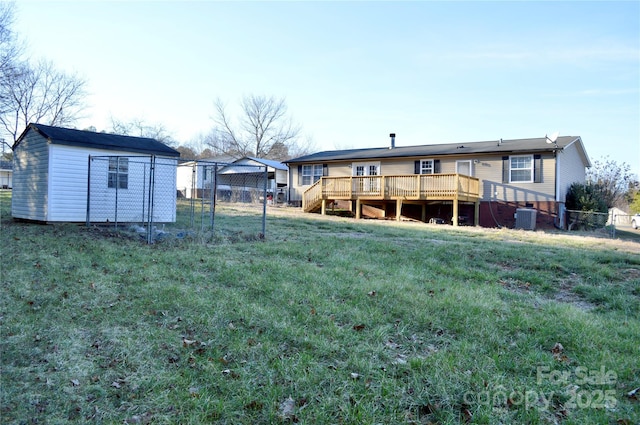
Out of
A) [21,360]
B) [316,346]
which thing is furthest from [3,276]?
[316,346]

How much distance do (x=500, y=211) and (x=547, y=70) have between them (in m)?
6.22

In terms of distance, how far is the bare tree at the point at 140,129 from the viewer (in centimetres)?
3856

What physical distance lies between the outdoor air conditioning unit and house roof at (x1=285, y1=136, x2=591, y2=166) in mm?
2725

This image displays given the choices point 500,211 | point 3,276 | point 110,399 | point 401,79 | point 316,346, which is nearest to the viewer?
point 110,399

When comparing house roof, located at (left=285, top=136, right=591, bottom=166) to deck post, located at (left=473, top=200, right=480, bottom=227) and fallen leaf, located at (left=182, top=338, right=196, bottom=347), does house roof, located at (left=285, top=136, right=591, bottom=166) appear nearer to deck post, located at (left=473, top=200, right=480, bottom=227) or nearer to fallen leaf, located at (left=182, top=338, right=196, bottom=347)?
deck post, located at (left=473, top=200, right=480, bottom=227)

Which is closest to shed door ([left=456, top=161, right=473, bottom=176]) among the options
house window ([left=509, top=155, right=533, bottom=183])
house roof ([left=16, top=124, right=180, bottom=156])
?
house window ([left=509, top=155, right=533, bottom=183])

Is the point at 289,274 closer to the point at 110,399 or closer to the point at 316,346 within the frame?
the point at 316,346

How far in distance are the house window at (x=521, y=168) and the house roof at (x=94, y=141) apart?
1429 centimetres

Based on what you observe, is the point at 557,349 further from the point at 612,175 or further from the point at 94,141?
the point at 612,175

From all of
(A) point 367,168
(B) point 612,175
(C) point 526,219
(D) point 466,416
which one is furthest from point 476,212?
(B) point 612,175

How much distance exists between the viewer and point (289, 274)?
5633 millimetres

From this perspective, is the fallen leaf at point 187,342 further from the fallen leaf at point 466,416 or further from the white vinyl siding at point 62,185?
the white vinyl siding at point 62,185

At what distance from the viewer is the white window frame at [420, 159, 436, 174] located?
63.5 ft

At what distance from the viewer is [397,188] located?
17203mm
